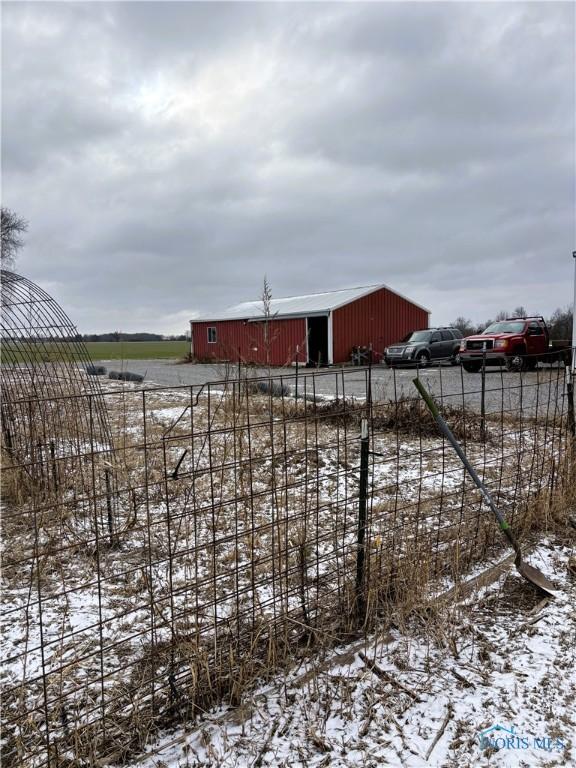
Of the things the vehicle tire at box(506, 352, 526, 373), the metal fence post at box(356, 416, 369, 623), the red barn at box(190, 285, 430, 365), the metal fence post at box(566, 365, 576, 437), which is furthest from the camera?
the red barn at box(190, 285, 430, 365)

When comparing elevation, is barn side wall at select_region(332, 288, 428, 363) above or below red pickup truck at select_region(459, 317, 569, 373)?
above

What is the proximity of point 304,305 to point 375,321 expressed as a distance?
3.35m

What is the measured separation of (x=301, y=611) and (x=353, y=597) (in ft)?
0.86

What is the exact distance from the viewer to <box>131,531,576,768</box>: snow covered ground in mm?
1765

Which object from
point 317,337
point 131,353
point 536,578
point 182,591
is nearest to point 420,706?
point 182,591

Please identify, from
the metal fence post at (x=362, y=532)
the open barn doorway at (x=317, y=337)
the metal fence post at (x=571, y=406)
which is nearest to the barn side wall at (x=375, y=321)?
the open barn doorway at (x=317, y=337)

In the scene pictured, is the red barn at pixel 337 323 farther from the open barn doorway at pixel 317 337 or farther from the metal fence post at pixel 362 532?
the metal fence post at pixel 362 532

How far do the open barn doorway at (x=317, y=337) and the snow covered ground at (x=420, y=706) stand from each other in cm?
1931

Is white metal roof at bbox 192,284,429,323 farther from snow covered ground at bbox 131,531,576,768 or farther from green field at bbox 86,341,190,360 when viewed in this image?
snow covered ground at bbox 131,531,576,768

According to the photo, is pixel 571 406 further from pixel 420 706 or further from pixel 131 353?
pixel 131 353

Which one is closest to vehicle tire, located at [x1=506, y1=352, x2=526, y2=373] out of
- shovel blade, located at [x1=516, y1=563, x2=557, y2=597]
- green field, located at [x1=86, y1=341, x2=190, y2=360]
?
shovel blade, located at [x1=516, y1=563, x2=557, y2=597]

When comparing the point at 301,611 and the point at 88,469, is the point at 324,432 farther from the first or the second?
the point at 301,611

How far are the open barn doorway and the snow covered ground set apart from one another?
19312 millimetres

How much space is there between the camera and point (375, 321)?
2264 cm
